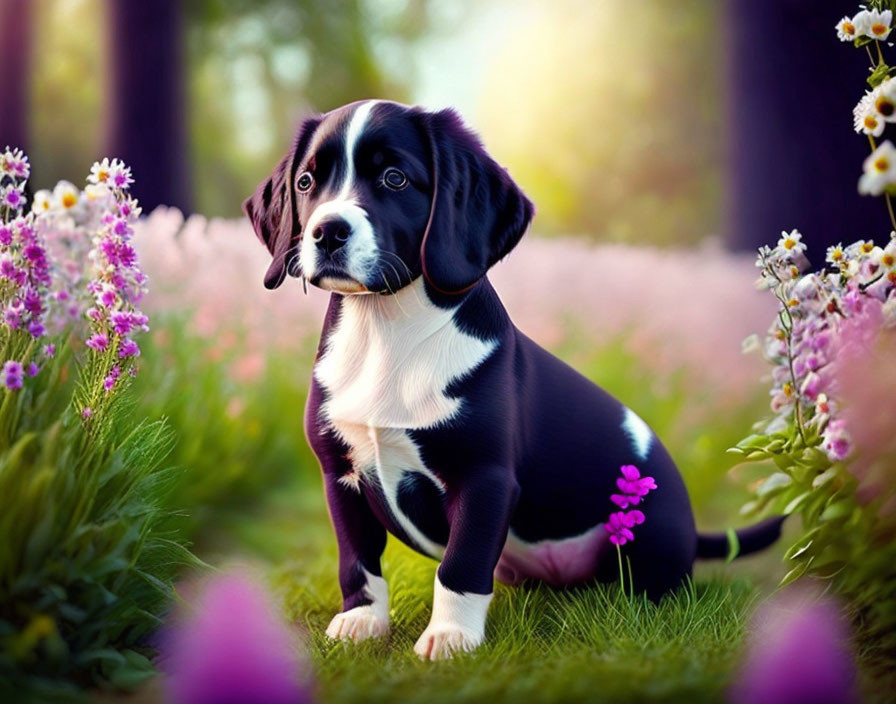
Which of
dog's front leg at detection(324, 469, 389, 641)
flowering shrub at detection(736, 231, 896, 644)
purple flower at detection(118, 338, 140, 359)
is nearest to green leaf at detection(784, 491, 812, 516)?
A: flowering shrub at detection(736, 231, 896, 644)

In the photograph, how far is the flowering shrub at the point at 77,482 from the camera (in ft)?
8.25

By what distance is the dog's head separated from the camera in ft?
9.41

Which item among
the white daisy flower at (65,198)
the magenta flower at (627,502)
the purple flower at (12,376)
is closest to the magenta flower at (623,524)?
the magenta flower at (627,502)

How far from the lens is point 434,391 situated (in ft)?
9.83

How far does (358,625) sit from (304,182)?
1.41 metres

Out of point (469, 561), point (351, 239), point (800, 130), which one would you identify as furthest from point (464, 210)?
point (800, 130)

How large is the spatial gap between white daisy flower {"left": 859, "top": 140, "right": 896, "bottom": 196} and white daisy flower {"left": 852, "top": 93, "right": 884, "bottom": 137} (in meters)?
0.26

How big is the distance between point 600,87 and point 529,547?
1785cm

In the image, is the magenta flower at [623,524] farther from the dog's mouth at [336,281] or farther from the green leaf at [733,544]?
the dog's mouth at [336,281]

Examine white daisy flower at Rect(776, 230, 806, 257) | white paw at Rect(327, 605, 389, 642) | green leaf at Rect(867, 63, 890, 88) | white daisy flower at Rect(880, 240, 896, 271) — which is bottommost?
white paw at Rect(327, 605, 389, 642)

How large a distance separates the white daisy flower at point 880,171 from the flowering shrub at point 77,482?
2126mm

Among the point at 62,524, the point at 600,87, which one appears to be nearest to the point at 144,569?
the point at 62,524

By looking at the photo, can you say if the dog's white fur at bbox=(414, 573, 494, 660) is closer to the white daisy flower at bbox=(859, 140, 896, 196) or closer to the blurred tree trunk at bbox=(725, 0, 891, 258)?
the white daisy flower at bbox=(859, 140, 896, 196)

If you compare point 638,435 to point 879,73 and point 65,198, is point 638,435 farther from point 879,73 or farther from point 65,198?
point 65,198
